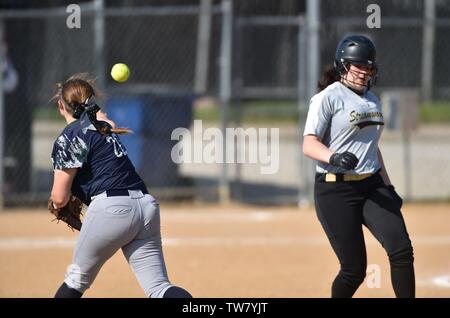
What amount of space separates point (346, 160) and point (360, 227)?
58 cm

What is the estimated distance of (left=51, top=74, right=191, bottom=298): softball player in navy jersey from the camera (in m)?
5.00

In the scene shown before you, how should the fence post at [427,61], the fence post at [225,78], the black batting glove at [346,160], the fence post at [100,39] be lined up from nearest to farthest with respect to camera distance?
the black batting glove at [346,160]
the fence post at [100,39]
the fence post at [225,78]
the fence post at [427,61]

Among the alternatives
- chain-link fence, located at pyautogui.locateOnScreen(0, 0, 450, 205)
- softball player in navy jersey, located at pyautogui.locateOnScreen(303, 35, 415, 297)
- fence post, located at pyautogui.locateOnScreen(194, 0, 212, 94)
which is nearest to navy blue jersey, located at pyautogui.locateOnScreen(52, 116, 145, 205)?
softball player in navy jersey, located at pyautogui.locateOnScreen(303, 35, 415, 297)

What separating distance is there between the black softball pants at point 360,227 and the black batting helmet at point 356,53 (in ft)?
2.42

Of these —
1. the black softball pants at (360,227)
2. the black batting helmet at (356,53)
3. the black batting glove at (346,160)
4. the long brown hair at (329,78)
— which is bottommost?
the black softball pants at (360,227)

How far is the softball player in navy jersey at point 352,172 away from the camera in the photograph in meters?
5.60

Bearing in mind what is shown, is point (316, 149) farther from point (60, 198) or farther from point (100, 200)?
point (60, 198)

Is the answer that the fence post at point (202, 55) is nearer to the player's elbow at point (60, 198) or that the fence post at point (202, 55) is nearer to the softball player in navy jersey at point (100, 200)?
the softball player in navy jersey at point (100, 200)

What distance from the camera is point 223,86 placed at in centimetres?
1219

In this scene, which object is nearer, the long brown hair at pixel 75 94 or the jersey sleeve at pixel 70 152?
the jersey sleeve at pixel 70 152

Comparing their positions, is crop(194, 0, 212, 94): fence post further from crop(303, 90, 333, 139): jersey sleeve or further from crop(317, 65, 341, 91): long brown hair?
crop(303, 90, 333, 139): jersey sleeve

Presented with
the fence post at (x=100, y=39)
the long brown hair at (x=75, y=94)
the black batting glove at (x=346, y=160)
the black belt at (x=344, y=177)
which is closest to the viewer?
the long brown hair at (x=75, y=94)

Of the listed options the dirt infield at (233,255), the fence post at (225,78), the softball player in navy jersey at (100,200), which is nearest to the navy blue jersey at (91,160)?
the softball player in navy jersey at (100,200)

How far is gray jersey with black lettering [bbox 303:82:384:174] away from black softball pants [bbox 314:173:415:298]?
0.13 m
